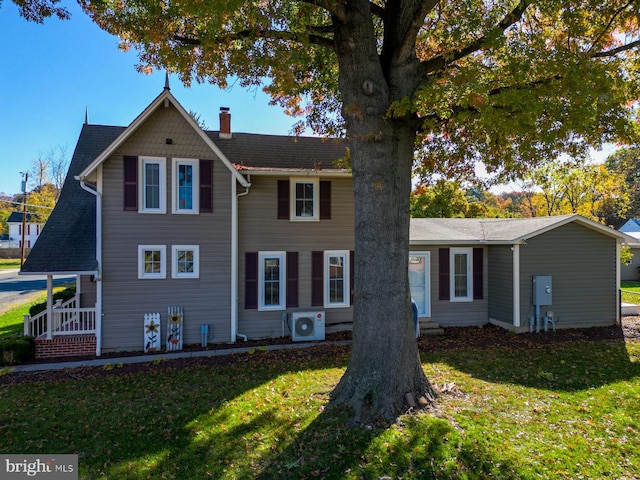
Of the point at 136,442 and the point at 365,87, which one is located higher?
the point at 365,87

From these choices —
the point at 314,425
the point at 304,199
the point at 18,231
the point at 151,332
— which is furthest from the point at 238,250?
the point at 18,231

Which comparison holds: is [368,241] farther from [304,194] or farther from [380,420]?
[304,194]

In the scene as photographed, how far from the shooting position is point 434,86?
5227 millimetres

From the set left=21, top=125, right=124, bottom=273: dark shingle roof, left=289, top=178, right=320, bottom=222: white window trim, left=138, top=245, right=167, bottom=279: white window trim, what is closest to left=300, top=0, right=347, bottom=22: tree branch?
left=289, top=178, right=320, bottom=222: white window trim

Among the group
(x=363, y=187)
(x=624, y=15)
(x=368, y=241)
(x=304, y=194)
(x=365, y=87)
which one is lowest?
(x=368, y=241)

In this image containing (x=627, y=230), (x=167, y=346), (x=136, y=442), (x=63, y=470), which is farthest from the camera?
(x=627, y=230)

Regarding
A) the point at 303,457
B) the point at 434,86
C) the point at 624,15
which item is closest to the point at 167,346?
the point at 303,457

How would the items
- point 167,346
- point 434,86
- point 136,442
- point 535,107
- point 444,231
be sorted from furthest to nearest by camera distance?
point 444,231, point 167,346, point 434,86, point 535,107, point 136,442

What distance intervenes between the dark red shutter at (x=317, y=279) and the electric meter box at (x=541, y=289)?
653 cm

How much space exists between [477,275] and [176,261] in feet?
31.0

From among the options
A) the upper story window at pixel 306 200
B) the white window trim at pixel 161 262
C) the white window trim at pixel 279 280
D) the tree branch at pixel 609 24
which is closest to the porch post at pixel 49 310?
the white window trim at pixel 161 262

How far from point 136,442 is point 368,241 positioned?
162 inches

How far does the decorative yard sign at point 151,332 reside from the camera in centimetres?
930

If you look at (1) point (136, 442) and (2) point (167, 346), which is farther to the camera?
(2) point (167, 346)
